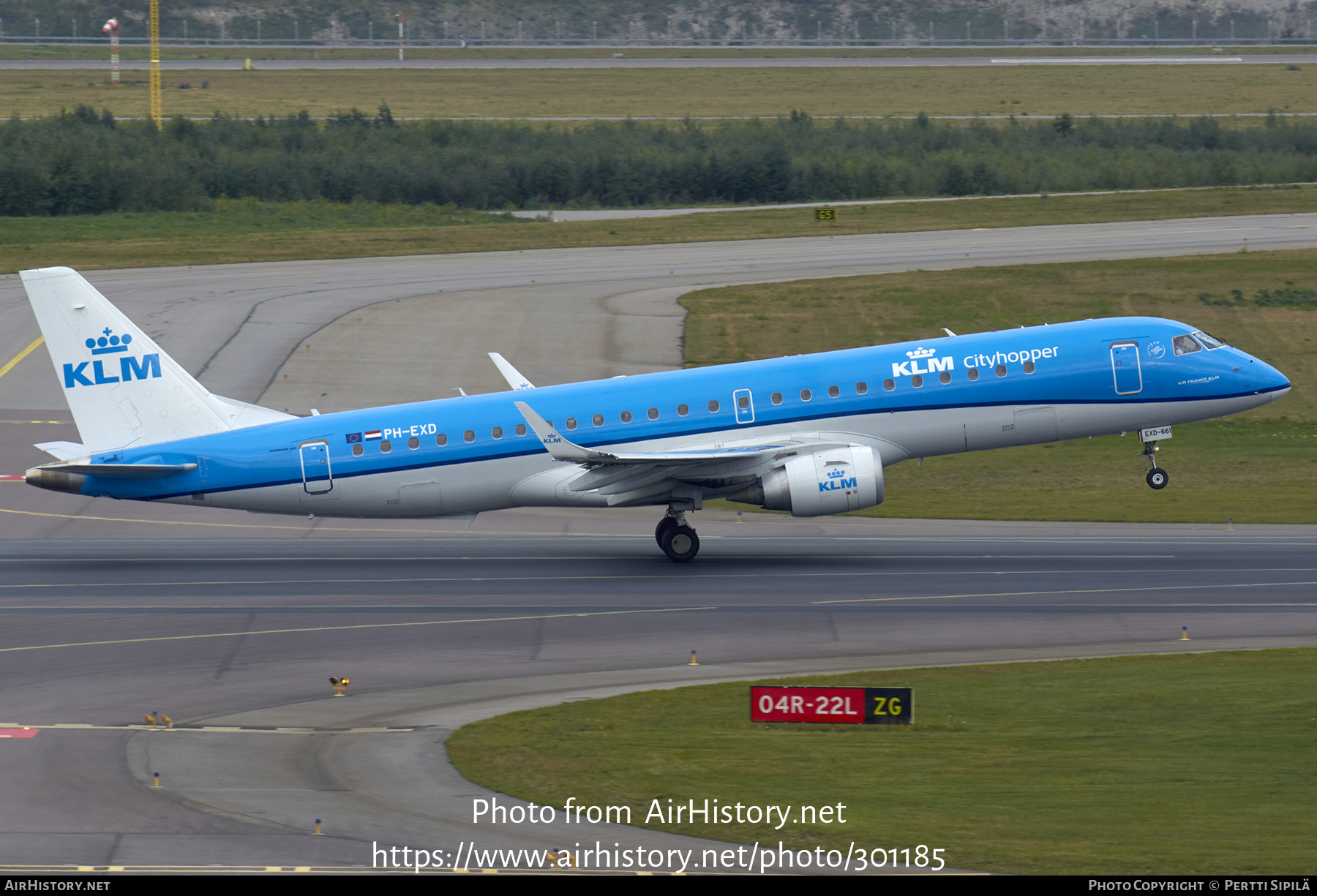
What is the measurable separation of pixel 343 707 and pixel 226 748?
9.98 feet

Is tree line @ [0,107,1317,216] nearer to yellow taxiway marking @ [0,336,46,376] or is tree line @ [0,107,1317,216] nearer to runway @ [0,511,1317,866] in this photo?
yellow taxiway marking @ [0,336,46,376]

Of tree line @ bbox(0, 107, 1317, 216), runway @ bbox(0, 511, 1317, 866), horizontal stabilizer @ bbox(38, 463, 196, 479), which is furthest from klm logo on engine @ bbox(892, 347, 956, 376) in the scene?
tree line @ bbox(0, 107, 1317, 216)

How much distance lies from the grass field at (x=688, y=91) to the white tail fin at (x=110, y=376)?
371 feet

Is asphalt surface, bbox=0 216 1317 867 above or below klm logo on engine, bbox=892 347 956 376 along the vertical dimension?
below

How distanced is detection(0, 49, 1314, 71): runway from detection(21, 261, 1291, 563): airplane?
490ft

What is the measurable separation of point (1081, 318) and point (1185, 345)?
29.0 meters

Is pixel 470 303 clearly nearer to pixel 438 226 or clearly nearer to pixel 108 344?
pixel 438 226

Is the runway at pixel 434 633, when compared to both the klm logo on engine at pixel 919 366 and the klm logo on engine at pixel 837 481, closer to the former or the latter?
the klm logo on engine at pixel 837 481

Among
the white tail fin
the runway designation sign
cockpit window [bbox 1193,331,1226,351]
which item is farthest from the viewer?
cockpit window [bbox 1193,331,1226,351]

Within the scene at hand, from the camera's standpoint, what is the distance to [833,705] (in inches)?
1002

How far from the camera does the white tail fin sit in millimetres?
38219

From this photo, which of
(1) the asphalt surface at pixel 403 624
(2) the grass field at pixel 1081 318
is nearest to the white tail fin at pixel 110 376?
(1) the asphalt surface at pixel 403 624

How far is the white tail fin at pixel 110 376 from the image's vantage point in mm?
38219

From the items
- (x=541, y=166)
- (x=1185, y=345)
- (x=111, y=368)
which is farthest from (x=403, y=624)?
(x=541, y=166)
